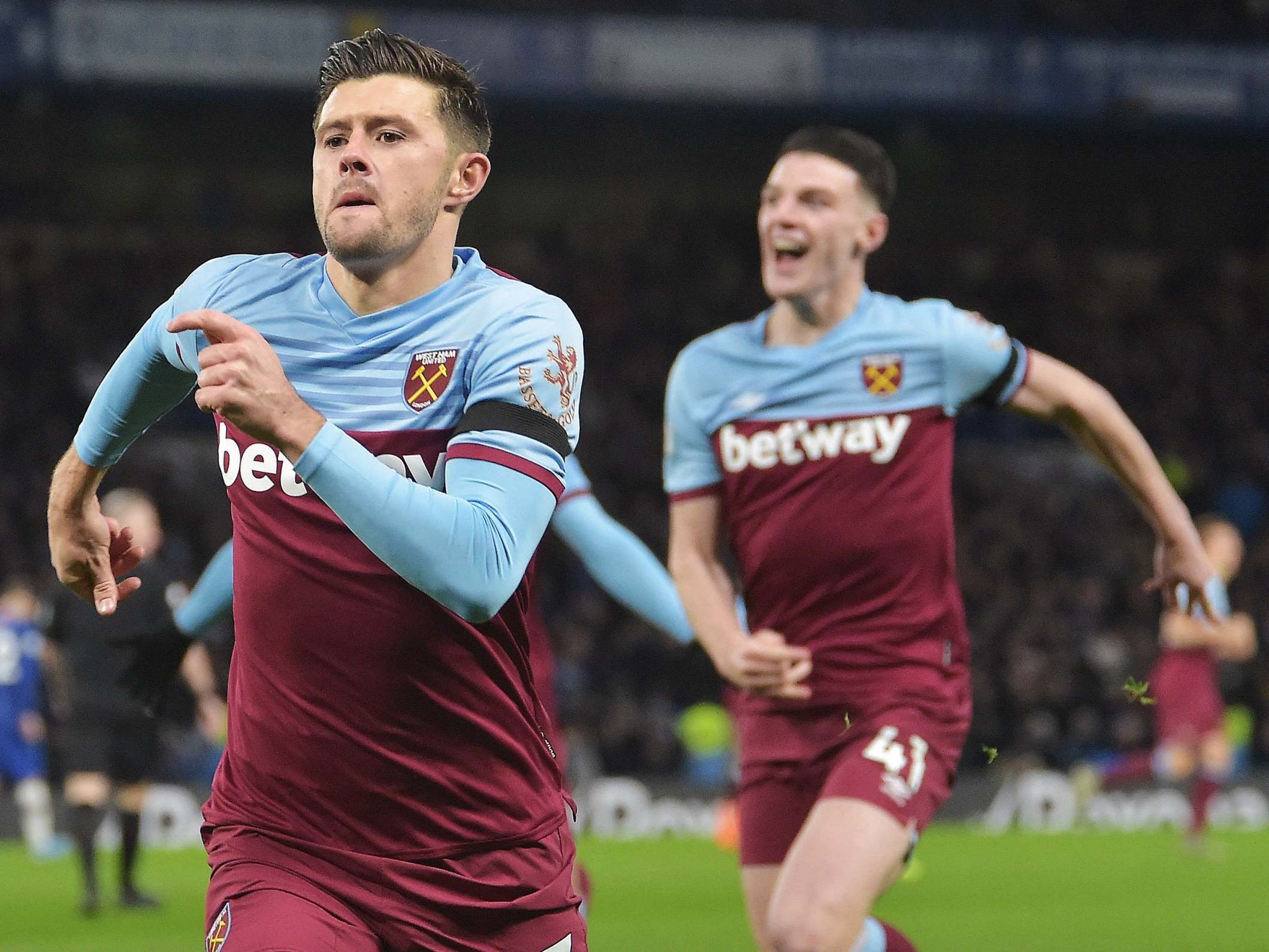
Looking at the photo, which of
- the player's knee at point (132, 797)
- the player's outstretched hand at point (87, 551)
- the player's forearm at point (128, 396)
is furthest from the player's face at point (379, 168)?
the player's knee at point (132, 797)

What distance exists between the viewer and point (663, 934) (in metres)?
8.90

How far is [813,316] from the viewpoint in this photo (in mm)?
5254

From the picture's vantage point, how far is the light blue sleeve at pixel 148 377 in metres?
3.34

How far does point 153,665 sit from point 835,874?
6.39ft

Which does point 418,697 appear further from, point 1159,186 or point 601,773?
point 1159,186

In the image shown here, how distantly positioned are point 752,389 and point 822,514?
42 centimetres

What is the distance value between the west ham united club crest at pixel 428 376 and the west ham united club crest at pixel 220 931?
0.87 meters

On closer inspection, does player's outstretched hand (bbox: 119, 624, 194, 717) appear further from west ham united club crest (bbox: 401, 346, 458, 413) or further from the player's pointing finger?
the player's pointing finger

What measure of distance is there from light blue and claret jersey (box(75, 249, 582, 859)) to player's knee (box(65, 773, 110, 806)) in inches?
279

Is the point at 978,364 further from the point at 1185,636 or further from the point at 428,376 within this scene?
the point at 1185,636

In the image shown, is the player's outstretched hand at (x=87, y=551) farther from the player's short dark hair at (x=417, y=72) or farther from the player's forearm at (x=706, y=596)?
the player's forearm at (x=706, y=596)

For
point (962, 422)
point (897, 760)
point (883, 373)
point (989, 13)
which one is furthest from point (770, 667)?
point (962, 422)

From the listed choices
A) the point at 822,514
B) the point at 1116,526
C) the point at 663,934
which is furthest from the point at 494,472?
the point at 1116,526

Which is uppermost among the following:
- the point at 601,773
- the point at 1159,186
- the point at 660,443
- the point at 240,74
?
the point at 240,74
